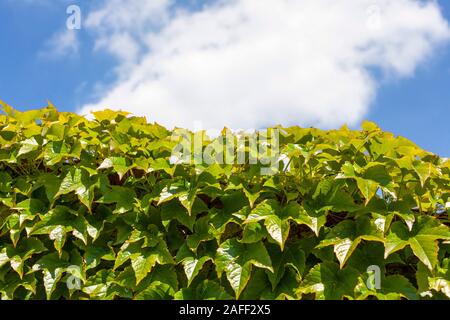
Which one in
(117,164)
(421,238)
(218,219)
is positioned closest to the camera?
(421,238)

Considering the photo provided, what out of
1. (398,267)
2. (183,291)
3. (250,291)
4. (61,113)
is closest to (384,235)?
Answer: (398,267)

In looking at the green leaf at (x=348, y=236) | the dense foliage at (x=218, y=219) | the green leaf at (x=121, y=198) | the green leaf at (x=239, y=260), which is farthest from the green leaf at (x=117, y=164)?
the green leaf at (x=348, y=236)

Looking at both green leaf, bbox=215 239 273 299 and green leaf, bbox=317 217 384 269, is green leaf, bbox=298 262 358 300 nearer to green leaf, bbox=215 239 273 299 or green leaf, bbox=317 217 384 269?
green leaf, bbox=317 217 384 269

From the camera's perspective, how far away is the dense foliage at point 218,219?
273cm

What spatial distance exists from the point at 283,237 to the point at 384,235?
0.55 metres

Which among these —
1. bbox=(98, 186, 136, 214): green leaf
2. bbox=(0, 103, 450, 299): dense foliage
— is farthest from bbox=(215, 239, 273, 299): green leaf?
bbox=(98, 186, 136, 214): green leaf

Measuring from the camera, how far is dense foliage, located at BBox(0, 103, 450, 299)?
8.96 feet

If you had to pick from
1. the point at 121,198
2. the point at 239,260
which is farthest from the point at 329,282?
the point at 121,198

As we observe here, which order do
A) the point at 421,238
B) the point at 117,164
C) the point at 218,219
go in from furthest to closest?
the point at 117,164, the point at 218,219, the point at 421,238

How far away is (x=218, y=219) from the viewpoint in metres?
2.88

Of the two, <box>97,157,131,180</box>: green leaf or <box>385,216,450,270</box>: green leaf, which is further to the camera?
<box>97,157,131,180</box>: green leaf

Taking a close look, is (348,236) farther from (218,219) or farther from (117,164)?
(117,164)

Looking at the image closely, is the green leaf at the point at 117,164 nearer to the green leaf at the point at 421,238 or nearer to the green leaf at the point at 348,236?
the green leaf at the point at 348,236
